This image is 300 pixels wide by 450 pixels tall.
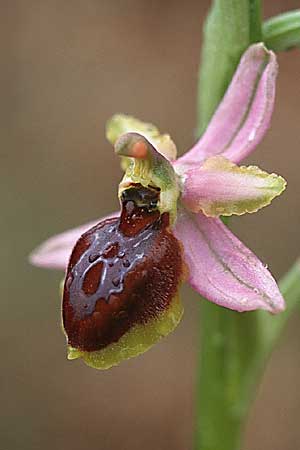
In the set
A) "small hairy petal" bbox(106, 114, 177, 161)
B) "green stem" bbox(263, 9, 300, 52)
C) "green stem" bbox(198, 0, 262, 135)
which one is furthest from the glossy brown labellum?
"green stem" bbox(263, 9, 300, 52)

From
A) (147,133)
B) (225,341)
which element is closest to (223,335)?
(225,341)

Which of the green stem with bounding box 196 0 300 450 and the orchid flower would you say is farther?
the green stem with bounding box 196 0 300 450

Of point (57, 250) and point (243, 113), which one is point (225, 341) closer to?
point (57, 250)

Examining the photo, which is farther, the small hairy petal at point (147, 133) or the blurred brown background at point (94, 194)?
the blurred brown background at point (94, 194)

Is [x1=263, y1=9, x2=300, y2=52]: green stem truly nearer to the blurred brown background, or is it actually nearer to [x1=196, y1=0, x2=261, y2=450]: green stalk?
[x1=196, y1=0, x2=261, y2=450]: green stalk

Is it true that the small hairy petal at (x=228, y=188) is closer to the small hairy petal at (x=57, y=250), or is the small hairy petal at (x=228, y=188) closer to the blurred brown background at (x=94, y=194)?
the small hairy petal at (x=57, y=250)

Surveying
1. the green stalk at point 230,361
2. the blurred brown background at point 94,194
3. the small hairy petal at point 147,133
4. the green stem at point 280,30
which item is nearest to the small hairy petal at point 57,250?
the small hairy petal at point 147,133

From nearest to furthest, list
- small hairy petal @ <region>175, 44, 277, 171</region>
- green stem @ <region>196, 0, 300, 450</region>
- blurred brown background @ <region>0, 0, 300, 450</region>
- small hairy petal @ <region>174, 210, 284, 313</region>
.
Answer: small hairy petal @ <region>174, 210, 284, 313</region> → small hairy petal @ <region>175, 44, 277, 171</region> → green stem @ <region>196, 0, 300, 450</region> → blurred brown background @ <region>0, 0, 300, 450</region>
